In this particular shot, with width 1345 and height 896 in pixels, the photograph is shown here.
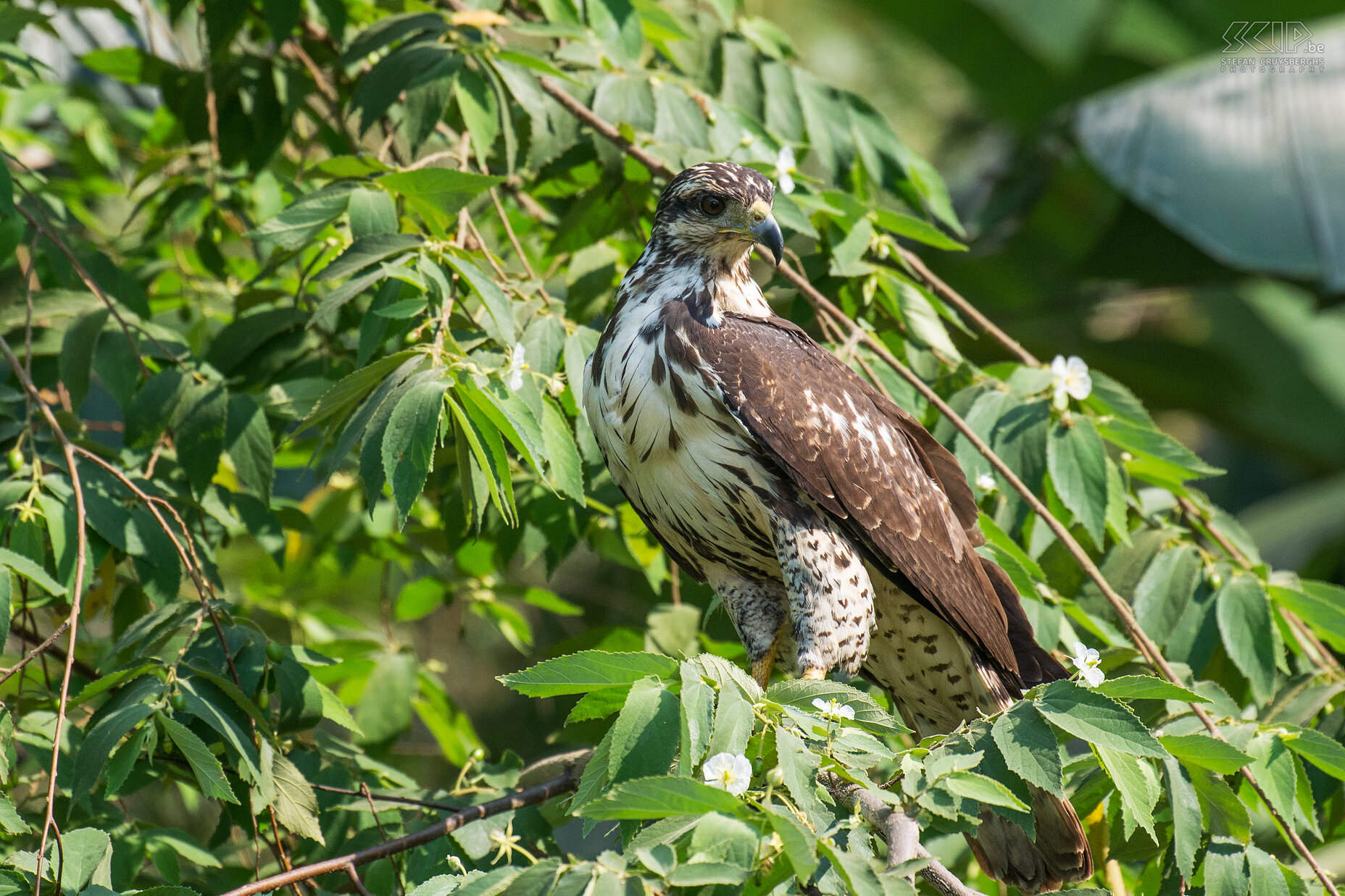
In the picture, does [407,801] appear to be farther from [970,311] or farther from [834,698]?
[970,311]

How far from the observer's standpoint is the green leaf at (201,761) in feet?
6.65

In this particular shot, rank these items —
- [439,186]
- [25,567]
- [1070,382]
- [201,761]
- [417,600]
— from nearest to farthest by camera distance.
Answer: [201,761] < [25,567] < [439,186] < [1070,382] < [417,600]

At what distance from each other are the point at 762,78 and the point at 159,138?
7.41 ft

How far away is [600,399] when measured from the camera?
267 centimetres

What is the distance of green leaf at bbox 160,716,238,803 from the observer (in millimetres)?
2027

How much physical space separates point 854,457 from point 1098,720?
39.7 inches

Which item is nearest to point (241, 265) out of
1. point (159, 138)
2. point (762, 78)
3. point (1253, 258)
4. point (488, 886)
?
point (159, 138)

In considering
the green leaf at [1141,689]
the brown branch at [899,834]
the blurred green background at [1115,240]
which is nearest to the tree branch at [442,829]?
the brown branch at [899,834]

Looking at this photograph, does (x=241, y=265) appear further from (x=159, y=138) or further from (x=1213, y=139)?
(x=1213, y=139)

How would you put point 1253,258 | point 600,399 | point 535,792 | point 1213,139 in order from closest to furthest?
point 535,792, point 600,399, point 1253,258, point 1213,139

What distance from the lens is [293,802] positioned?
2.30m

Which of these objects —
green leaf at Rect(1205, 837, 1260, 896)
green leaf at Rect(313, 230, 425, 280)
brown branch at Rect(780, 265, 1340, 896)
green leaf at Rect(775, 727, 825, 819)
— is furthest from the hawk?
green leaf at Rect(775, 727, 825, 819)

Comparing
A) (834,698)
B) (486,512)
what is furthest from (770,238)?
(834,698)

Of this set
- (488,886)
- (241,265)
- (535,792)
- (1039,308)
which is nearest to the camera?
(488,886)
